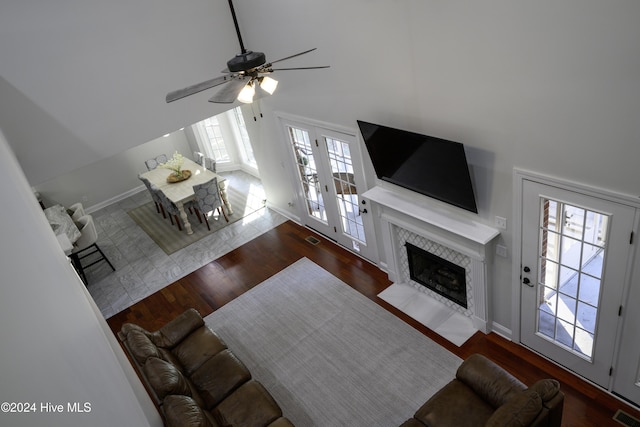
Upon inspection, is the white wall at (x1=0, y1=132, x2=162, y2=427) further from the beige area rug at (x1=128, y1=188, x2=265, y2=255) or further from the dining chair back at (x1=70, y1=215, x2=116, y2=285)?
the beige area rug at (x1=128, y1=188, x2=265, y2=255)

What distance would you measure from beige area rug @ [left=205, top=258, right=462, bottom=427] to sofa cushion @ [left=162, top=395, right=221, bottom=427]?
1361 mm

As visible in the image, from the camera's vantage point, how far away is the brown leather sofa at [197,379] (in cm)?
391

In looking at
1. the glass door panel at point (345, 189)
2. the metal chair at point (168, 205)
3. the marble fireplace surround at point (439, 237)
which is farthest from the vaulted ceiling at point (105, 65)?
the metal chair at point (168, 205)

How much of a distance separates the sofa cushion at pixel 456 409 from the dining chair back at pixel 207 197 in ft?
18.2

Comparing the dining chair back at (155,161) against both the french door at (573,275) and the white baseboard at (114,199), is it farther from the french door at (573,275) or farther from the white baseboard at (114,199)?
the french door at (573,275)

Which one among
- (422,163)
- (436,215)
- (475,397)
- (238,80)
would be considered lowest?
(475,397)

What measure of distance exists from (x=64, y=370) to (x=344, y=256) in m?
6.74

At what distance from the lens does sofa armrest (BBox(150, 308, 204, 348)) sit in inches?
202

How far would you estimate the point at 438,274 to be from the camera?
224 inches

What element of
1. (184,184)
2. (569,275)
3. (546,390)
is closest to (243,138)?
(184,184)

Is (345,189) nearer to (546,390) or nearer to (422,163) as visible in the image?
(422,163)

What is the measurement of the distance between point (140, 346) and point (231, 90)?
2723 millimetres

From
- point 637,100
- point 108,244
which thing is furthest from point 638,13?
point 108,244

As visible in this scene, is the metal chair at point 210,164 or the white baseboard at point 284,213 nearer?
the white baseboard at point 284,213
